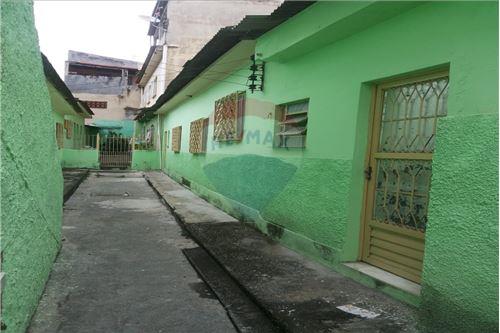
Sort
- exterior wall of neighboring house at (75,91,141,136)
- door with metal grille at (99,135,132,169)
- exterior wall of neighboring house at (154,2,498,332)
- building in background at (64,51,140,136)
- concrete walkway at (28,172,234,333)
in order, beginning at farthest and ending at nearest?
1. building in background at (64,51,140,136)
2. exterior wall of neighboring house at (75,91,141,136)
3. door with metal grille at (99,135,132,169)
4. concrete walkway at (28,172,234,333)
5. exterior wall of neighboring house at (154,2,498,332)

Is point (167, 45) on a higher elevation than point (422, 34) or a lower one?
A: higher

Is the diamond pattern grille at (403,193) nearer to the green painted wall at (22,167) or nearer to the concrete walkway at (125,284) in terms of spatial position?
the concrete walkway at (125,284)

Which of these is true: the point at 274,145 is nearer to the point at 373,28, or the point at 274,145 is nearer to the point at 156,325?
the point at 373,28

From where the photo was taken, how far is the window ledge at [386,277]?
12.0 feet

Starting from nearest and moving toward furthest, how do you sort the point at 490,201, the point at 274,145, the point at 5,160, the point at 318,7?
the point at 5,160, the point at 490,201, the point at 318,7, the point at 274,145

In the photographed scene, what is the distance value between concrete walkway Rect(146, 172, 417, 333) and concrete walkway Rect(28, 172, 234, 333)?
1.36 feet

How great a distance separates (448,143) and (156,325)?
268 centimetres

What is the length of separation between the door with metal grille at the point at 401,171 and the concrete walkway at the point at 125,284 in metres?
1.80

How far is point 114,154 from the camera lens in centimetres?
2105

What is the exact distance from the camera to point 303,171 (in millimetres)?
5371

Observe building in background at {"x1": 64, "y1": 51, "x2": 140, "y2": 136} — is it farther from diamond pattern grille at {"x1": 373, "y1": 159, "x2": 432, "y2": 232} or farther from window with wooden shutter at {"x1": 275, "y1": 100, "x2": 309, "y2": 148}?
diamond pattern grille at {"x1": 373, "y1": 159, "x2": 432, "y2": 232}

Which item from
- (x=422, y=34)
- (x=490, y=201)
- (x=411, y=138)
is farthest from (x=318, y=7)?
(x=490, y=201)

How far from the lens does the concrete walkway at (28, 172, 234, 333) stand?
11.1ft

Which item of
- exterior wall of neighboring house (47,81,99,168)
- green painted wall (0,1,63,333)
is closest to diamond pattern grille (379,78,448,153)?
green painted wall (0,1,63,333)
